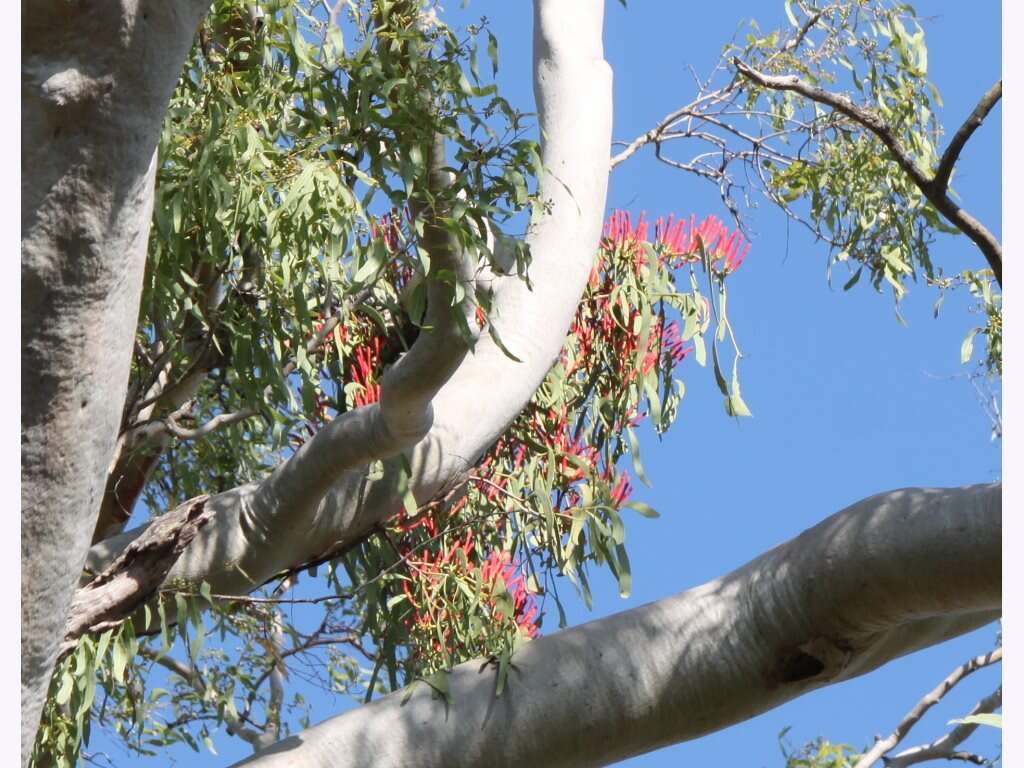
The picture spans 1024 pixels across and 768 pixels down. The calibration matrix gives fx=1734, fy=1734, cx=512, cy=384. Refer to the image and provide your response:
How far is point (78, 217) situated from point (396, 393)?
1222mm

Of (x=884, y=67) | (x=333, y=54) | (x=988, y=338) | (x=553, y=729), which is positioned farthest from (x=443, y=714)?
(x=884, y=67)

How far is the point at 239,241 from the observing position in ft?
10.9

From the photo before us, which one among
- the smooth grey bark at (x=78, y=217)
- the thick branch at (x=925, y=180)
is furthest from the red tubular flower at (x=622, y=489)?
the smooth grey bark at (x=78, y=217)

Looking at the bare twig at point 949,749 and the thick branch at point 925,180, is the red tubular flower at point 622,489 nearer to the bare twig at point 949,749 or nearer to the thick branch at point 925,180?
the bare twig at point 949,749

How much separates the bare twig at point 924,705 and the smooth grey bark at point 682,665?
1.05 m

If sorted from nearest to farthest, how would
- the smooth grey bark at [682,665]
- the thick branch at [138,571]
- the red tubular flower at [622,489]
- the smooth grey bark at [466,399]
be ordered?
the smooth grey bark at [682,665]
the thick branch at [138,571]
the smooth grey bark at [466,399]
the red tubular flower at [622,489]

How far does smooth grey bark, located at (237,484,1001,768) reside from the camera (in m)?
2.42

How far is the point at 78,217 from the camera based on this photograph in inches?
64.4

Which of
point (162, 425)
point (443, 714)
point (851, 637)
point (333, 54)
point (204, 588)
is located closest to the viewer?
point (851, 637)

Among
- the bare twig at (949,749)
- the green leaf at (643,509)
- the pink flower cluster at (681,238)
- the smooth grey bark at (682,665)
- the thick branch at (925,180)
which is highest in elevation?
the pink flower cluster at (681,238)

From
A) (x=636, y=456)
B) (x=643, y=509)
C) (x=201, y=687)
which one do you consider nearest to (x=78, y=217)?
(x=643, y=509)

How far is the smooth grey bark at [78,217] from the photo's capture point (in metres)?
1.62

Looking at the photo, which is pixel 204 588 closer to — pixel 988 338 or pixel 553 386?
pixel 553 386

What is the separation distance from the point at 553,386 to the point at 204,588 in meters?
1.08
